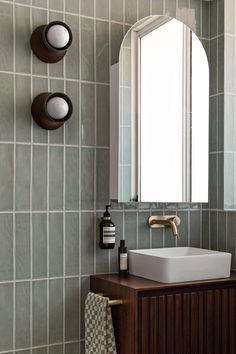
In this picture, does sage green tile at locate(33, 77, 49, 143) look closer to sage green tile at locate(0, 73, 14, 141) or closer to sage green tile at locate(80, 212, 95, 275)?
sage green tile at locate(0, 73, 14, 141)

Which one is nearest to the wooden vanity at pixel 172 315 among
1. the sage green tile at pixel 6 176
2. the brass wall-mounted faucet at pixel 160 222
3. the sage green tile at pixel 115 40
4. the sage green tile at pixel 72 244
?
the sage green tile at pixel 72 244

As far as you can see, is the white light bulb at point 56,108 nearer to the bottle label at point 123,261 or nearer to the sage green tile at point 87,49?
the sage green tile at point 87,49

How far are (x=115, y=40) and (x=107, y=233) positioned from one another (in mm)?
1032

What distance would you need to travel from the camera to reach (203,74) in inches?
123

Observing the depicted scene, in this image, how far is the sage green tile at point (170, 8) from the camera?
3.07 meters

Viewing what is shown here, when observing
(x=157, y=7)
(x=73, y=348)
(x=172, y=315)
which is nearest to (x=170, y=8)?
(x=157, y=7)

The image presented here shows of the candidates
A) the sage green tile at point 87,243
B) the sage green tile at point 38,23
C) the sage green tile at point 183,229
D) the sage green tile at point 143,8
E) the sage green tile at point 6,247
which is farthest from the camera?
the sage green tile at point 183,229

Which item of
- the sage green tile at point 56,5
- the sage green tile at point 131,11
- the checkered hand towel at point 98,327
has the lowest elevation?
the checkered hand towel at point 98,327

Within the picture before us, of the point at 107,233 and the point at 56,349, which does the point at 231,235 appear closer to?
the point at 107,233

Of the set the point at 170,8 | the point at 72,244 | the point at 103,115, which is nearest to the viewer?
the point at 72,244

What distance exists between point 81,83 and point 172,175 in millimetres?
729

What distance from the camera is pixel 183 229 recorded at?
310 cm

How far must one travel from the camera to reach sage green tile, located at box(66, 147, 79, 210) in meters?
2.73

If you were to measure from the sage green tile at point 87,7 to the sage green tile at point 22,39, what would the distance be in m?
0.30
